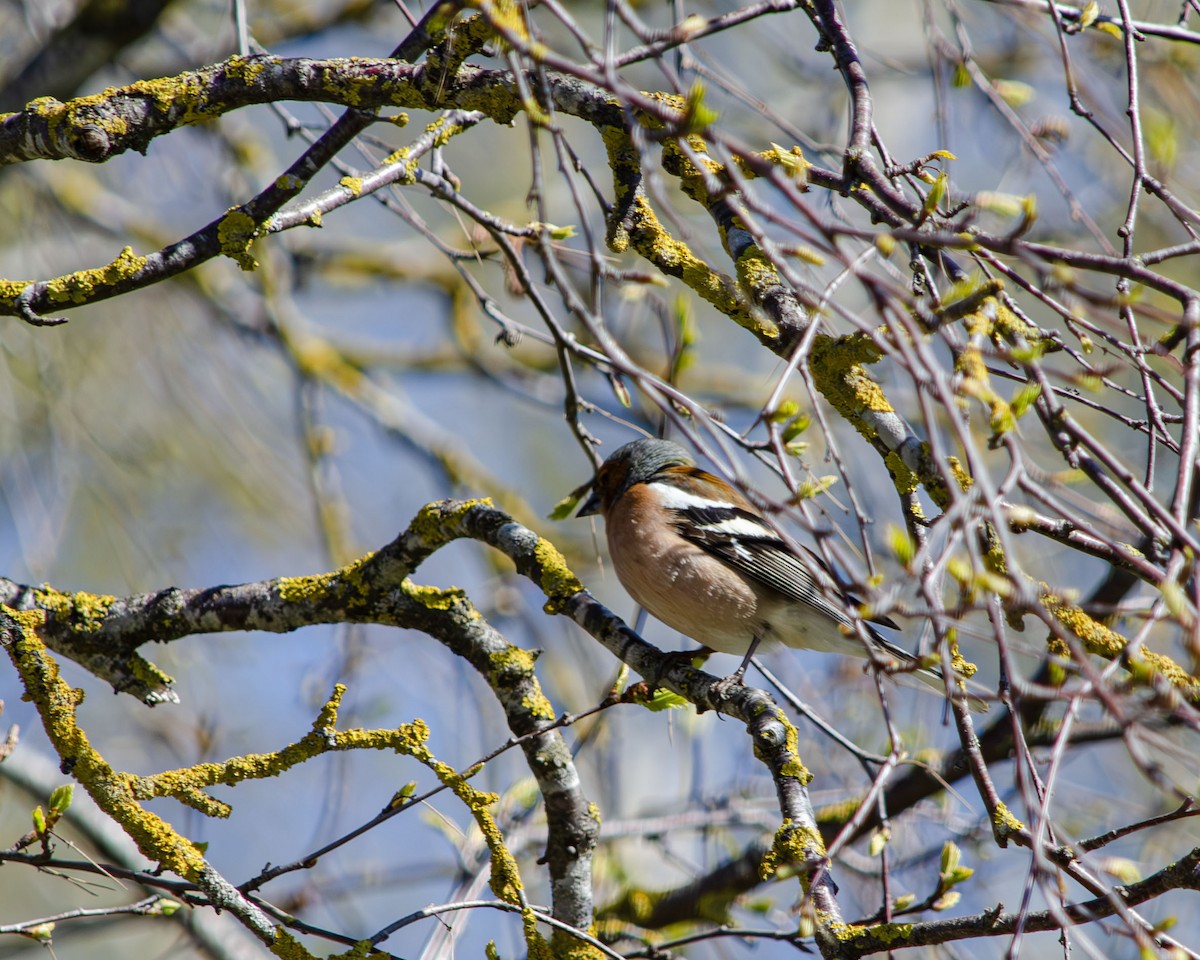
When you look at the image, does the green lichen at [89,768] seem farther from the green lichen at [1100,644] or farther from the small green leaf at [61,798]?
the green lichen at [1100,644]

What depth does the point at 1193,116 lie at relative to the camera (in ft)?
18.0

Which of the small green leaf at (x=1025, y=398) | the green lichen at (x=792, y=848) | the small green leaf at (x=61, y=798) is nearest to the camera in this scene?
the small green leaf at (x=1025, y=398)

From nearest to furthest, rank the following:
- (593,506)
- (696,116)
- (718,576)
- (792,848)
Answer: (696,116) < (792,848) < (718,576) < (593,506)

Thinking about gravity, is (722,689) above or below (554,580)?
below

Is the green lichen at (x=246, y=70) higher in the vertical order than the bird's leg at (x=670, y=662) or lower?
higher

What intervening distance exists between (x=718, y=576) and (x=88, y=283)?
8.52 feet

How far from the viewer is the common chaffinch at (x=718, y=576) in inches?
172

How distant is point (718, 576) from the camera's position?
4402 millimetres

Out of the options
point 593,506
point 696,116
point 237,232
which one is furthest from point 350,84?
point 593,506

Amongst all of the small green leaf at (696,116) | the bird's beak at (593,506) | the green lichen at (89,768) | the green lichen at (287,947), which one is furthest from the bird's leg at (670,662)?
the small green leaf at (696,116)

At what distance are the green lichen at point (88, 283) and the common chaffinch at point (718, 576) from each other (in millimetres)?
2000

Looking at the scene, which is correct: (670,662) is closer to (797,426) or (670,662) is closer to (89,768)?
(797,426)

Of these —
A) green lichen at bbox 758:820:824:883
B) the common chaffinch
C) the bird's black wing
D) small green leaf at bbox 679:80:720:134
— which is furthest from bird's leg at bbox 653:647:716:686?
small green leaf at bbox 679:80:720:134

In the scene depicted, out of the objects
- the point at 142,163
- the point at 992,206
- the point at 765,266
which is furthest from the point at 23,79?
the point at 992,206
